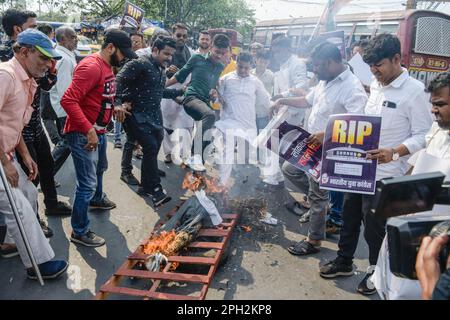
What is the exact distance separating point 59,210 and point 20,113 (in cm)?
171

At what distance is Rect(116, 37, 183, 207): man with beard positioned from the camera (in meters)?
4.27

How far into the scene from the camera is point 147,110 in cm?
445

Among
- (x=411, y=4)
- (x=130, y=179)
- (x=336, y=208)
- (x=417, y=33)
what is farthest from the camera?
(x=411, y=4)

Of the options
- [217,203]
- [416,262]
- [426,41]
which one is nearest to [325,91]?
[217,203]

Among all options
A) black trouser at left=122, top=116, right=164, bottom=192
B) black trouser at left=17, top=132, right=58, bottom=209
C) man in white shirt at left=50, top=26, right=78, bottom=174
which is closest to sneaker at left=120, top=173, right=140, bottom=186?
black trouser at left=122, top=116, right=164, bottom=192

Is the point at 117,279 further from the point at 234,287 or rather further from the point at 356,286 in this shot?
the point at 356,286

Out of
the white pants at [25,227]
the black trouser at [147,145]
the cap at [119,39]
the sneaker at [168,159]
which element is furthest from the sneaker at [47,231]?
the sneaker at [168,159]

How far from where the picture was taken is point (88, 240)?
3.56m

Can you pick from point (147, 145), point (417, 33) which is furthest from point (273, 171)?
point (417, 33)

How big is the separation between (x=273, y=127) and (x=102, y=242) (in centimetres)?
222

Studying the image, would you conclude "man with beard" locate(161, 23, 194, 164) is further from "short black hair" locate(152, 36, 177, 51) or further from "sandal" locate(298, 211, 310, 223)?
"sandal" locate(298, 211, 310, 223)

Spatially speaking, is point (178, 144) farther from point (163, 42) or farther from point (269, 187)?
point (163, 42)

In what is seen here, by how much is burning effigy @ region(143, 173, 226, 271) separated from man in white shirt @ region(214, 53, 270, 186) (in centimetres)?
96

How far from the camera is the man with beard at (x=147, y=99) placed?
14.0ft
